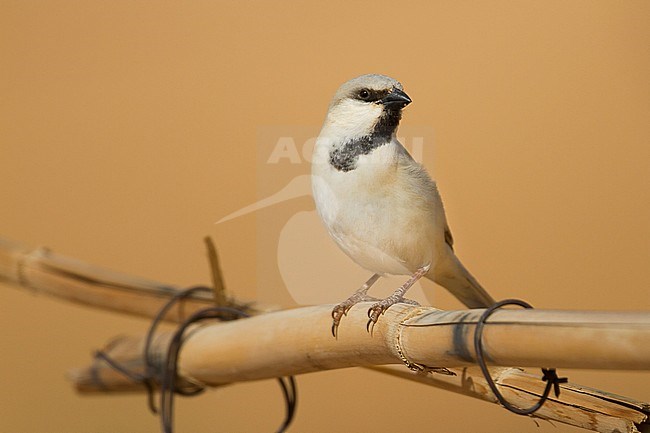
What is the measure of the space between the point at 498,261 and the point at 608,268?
1.23ft

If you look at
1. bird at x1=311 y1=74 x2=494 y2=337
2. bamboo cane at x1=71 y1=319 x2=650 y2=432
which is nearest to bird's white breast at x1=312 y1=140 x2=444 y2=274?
bird at x1=311 y1=74 x2=494 y2=337

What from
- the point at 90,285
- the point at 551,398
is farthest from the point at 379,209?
the point at 90,285

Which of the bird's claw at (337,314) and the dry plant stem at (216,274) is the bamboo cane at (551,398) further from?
the dry plant stem at (216,274)

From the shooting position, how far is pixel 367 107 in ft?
2.78

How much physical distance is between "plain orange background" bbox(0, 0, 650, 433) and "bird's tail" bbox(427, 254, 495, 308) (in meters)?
0.07

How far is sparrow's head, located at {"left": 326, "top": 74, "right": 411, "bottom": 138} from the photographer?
81 cm

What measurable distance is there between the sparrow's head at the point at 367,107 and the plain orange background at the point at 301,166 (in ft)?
0.08

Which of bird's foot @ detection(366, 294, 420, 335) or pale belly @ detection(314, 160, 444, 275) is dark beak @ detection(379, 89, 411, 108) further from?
bird's foot @ detection(366, 294, 420, 335)

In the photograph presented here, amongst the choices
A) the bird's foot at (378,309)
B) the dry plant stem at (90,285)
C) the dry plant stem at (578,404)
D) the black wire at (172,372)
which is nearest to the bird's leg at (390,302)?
the bird's foot at (378,309)

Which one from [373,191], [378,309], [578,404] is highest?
[373,191]

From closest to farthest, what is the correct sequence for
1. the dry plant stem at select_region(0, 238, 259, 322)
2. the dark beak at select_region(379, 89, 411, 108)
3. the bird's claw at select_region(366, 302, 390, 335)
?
the dark beak at select_region(379, 89, 411, 108), the bird's claw at select_region(366, 302, 390, 335), the dry plant stem at select_region(0, 238, 259, 322)

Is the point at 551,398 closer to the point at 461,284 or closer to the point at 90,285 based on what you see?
the point at 461,284

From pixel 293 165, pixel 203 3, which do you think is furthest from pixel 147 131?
pixel 293 165

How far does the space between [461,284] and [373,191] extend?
0.56ft
